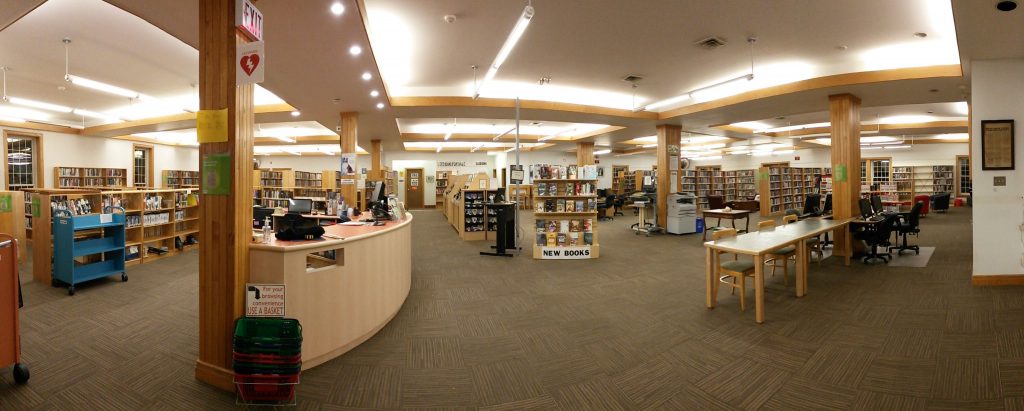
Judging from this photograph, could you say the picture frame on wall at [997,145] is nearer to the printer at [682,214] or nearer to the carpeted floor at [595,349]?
the carpeted floor at [595,349]

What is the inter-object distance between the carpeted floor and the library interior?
0.03 m

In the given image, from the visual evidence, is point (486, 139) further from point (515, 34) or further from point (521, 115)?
point (515, 34)

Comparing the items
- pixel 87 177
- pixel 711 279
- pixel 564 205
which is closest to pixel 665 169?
pixel 564 205

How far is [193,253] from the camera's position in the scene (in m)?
7.47

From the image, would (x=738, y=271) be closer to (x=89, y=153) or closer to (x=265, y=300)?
(x=265, y=300)

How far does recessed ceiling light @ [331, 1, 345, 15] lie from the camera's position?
11.5 ft

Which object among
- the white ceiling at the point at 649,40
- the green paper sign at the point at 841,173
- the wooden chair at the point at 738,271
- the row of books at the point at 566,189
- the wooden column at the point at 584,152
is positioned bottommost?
the wooden chair at the point at 738,271

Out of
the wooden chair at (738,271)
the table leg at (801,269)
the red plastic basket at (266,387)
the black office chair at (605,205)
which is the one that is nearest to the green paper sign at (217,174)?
the red plastic basket at (266,387)

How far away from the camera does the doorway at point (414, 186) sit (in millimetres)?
18812

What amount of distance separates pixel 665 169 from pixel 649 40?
556 centimetres

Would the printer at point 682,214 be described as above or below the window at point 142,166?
below

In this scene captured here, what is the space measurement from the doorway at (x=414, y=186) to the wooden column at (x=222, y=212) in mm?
16197

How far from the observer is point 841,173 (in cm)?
690

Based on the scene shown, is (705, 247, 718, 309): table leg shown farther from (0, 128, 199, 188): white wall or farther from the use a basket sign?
(0, 128, 199, 188): white wall
